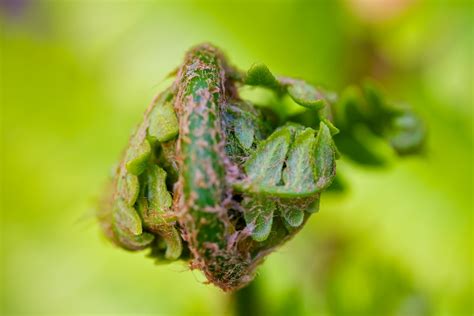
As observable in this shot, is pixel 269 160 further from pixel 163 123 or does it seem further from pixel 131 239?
pixel 131 239

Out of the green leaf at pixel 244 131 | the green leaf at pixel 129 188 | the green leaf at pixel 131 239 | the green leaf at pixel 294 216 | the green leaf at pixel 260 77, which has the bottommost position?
the green leaf at pixel 131 239

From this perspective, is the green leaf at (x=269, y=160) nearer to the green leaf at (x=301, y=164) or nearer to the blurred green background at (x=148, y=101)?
the green leaf at (x=301, y=164)

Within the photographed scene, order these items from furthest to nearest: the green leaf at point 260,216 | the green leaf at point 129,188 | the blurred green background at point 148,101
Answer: the blurred green background at point 148,101 → the green leaf at point 129,188 → the green leaf at point 260,216

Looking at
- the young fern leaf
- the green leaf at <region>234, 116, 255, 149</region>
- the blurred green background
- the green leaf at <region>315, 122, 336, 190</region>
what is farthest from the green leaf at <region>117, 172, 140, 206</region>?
the blurred green background

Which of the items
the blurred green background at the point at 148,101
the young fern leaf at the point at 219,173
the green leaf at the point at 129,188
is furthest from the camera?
the blurred green background at the point at 148,101

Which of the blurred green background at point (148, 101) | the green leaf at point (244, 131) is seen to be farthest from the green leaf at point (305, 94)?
the blurred green background at point (148, 101)

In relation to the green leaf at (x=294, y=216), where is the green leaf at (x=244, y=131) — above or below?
above

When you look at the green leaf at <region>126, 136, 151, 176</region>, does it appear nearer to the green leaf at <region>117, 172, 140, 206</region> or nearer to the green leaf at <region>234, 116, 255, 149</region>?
the green leaf at <region>117, 172, 140, 206</region>

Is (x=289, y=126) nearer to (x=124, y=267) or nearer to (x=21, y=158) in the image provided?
(x=124, y=267)

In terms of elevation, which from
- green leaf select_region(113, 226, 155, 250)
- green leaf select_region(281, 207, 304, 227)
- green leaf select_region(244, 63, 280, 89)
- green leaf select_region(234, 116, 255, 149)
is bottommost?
green leaf select_region(113, 226, 155, 250)
